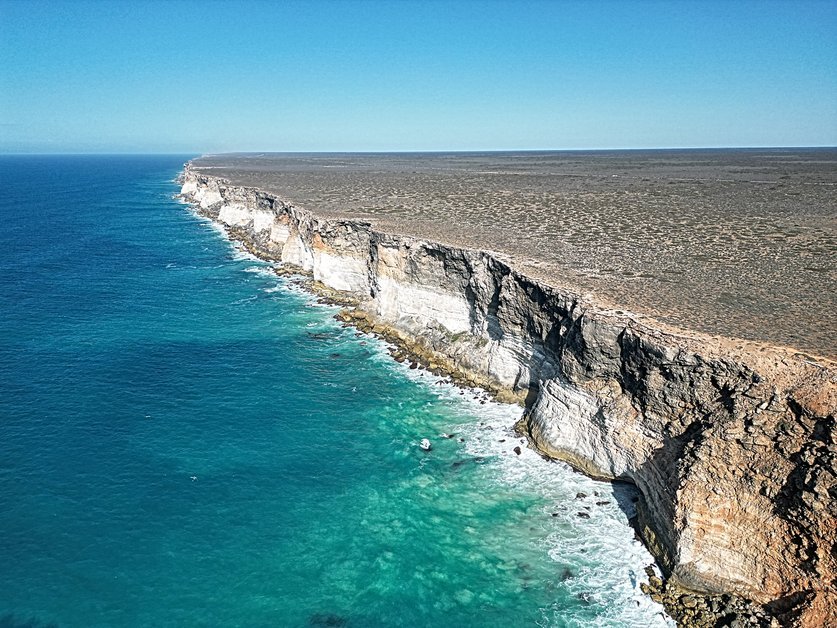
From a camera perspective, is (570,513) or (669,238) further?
(669,238)

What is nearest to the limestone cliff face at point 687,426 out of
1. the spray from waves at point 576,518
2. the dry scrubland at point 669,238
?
the spray from waves at point 576,518

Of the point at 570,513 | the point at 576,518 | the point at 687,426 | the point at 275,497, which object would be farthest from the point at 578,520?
the point at 275,497

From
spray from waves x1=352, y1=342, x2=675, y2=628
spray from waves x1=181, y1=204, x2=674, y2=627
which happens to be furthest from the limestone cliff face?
spray from waves x1=181, y1=204, x2=674, y2=627

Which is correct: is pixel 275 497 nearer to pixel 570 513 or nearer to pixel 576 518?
pixel 570 513

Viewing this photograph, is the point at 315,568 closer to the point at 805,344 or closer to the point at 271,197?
the point at 805,344

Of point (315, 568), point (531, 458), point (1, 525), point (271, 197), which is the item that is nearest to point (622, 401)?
point (531, 458)

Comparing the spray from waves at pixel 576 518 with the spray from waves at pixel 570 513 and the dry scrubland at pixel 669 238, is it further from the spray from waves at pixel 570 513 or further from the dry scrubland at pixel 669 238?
the dry scrubland at pixel 669 238

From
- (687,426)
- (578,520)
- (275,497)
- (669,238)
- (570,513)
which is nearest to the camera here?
(687,426)
